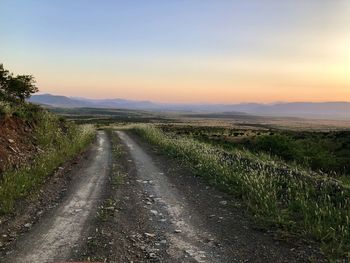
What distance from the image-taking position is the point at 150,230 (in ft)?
28.5

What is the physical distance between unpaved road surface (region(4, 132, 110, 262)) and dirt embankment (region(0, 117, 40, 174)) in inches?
131

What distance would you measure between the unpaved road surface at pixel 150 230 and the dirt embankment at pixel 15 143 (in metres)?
3.31

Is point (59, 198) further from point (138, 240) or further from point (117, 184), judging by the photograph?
point (138, 240)

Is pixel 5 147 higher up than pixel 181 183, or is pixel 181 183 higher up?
pixel 5 147

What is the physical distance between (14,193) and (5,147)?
19.4 feet

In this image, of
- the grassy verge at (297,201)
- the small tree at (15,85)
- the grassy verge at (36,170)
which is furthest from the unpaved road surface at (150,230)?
the small tree at (15,85)

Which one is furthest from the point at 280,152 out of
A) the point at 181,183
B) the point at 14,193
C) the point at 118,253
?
the point at 118,253

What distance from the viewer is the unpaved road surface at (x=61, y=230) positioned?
700cm

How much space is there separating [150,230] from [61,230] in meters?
1.90

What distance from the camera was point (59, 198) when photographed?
11680 millimetres

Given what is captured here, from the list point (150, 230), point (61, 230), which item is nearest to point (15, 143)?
point (61, 230)

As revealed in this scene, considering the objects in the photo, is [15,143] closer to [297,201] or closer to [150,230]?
[150,230]

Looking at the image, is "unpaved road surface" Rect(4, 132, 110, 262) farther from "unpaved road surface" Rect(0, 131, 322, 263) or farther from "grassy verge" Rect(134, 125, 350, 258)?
"grassy verge" Rect(134, 125, 350, 258)

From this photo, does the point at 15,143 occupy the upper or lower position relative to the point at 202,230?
upper
